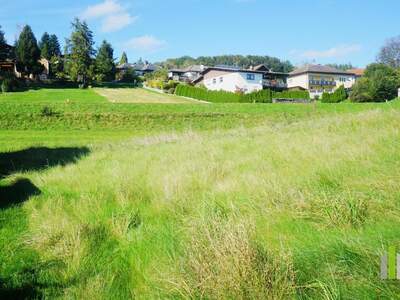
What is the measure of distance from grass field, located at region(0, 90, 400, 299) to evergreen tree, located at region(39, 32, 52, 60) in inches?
3538

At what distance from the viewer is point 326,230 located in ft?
14.7

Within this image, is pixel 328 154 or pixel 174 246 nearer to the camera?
pixel 174 246

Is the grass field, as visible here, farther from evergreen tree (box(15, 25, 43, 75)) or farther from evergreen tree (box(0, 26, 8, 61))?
evergreen tree (box(0, 26, 8, 61))

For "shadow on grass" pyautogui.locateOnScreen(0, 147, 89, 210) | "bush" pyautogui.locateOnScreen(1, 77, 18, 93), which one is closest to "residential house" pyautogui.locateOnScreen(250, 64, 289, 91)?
"bush" pyautogui.locateOnScreen(1, 77, 18, 93)

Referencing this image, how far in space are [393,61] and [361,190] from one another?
9446cm

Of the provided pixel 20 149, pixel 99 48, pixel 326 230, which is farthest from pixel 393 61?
pixel 326 230

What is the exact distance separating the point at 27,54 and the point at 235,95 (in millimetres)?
40735

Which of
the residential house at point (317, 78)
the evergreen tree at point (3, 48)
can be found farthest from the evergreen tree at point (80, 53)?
the residential house at point (317, 78)

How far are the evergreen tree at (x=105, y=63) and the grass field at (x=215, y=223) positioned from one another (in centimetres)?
7324

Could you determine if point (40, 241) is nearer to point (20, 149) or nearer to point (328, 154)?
point (328, 154)

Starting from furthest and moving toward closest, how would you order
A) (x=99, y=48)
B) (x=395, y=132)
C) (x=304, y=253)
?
(x=99, y=48), (x=395, y=132), (x=304, y=253)

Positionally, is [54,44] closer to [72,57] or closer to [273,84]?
[72,57]

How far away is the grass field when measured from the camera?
11.4 feet

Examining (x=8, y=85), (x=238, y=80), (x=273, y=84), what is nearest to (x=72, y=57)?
(x=8, y=85)
